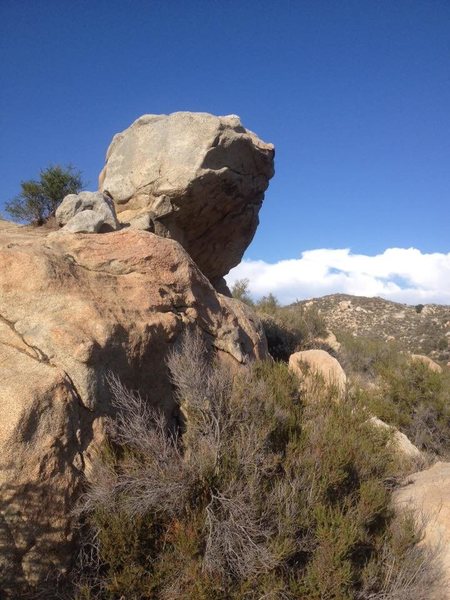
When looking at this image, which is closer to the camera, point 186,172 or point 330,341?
point 186,172

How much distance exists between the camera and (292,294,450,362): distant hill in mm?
23875

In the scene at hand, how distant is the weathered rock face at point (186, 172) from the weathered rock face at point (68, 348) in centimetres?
314

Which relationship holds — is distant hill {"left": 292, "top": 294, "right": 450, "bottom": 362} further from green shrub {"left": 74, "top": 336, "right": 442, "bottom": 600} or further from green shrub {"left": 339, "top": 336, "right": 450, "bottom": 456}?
green shrub {"left": 74, "top": 336, "right": 442, "bottom": 600}

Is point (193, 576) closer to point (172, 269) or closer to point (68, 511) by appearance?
point (68, 511)

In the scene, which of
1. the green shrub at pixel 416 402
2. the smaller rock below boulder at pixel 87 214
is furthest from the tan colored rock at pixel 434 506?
the smaller rock below boulder at pixel 87 214

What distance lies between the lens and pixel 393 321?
94.3 ft

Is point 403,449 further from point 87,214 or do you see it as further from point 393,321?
point 393,321

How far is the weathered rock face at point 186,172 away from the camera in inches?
363

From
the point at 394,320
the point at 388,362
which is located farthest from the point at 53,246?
the point at 394,320

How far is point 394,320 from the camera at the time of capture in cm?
2891

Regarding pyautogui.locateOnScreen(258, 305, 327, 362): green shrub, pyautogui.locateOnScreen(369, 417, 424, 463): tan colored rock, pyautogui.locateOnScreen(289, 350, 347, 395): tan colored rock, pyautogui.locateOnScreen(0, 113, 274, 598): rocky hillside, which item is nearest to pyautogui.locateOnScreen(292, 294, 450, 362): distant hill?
pyautogui.locateOnScreen(258, 305, 327, 362): green shrub

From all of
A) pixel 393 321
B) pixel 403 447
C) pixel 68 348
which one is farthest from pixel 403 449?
pixel 393 321

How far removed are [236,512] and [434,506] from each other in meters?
2.59

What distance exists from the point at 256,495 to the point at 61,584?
5.27ft
